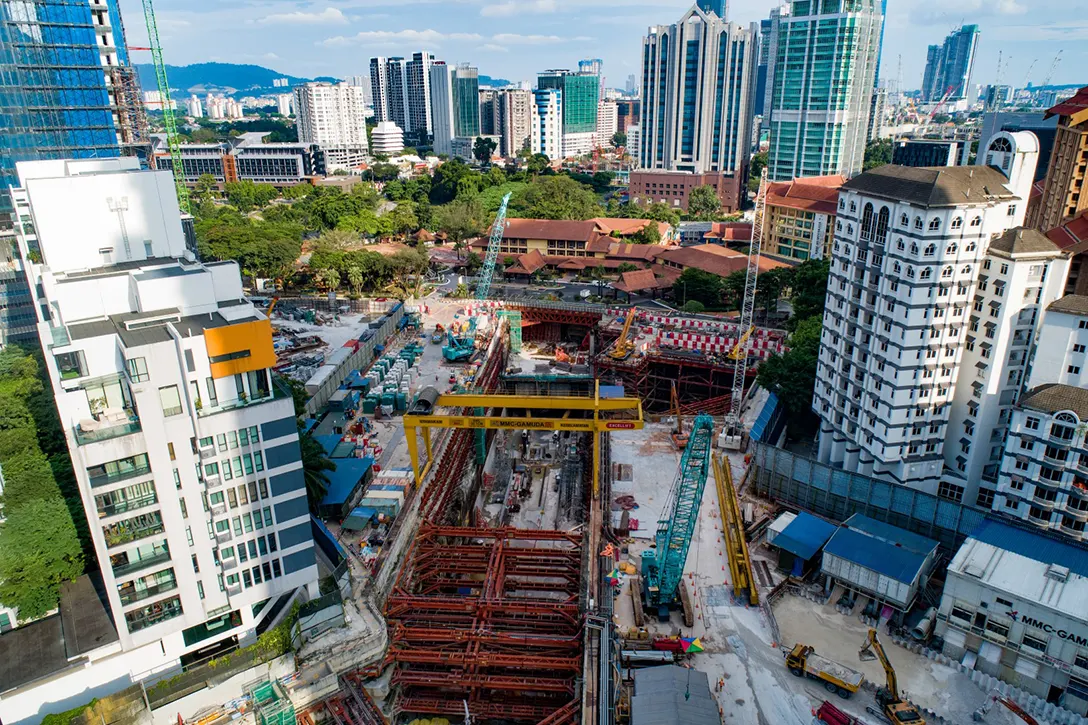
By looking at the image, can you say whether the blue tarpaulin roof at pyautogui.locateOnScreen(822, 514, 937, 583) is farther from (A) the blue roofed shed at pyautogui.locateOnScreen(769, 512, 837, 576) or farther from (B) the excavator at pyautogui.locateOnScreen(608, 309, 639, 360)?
(B) the excavator at pyautogui.locateOnScreen(608, 309, 639, 360)

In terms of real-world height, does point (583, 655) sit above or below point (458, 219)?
below

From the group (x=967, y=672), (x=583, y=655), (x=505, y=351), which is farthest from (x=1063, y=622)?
(x=505, y=351)

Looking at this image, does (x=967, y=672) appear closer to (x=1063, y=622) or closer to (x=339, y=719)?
(x=1063, y=622)

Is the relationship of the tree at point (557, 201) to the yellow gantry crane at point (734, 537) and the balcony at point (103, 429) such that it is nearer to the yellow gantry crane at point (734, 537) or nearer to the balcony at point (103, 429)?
the yellow gantry crane at point (734, 537)

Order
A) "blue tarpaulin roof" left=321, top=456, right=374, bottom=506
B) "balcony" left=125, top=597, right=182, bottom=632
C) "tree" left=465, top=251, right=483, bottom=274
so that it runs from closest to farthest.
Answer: "balcony" left=125, top=597, right=182, bottom=632
"blue tarpaulin roof" left=321, top=456, right=374, bottom=506
"tree" left=465, top=251, right=483, bottom=274

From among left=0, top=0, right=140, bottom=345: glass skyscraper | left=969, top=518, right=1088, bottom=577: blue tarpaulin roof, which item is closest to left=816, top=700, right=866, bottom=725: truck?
left=969, top=518, right=1088, bottom=577: blue tarpaulin roof

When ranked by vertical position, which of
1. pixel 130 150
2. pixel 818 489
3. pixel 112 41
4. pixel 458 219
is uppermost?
pixel 112 41
